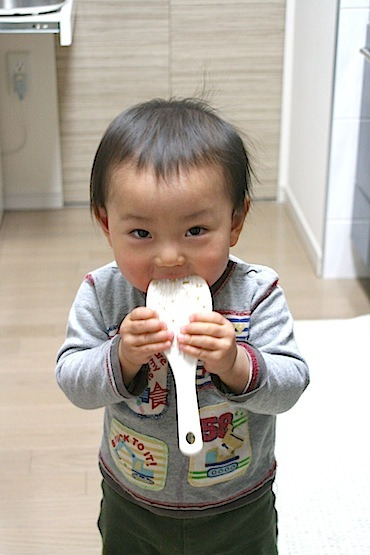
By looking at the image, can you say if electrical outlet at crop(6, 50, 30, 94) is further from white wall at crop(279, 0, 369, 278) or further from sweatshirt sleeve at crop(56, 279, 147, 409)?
sweatshirt sleeve at crop(56, 279, 147, 409)

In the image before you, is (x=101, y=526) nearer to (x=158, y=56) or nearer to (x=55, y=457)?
(x=55, y=457)

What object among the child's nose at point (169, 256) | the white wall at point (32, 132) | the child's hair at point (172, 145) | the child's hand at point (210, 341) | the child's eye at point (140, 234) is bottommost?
the white wall at point (32, 132)

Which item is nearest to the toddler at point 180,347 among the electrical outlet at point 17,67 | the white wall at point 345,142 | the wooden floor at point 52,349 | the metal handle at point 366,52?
the wooden floor at point 52,349

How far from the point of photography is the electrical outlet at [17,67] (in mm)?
3213

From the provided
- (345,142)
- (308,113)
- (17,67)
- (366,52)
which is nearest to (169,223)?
(366,52)

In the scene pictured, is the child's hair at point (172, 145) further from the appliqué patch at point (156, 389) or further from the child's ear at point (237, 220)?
the appliqué patch at point (156, 389)

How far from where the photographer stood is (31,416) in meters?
2.04

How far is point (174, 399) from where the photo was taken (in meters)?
0.99

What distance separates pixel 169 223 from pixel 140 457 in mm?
312

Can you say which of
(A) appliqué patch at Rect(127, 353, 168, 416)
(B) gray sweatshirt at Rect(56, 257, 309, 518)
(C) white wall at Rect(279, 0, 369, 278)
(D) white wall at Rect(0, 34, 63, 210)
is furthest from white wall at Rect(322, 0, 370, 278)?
(A) appliqué patch at Rect(127, 353, 168, 416)

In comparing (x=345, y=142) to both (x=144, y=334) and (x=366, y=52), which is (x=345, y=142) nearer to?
(x=366, y=52)

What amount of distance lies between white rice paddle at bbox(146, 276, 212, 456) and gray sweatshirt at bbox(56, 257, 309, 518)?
0.09 metres

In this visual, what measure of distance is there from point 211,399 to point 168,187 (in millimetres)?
266

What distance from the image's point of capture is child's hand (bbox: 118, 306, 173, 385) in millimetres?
854
